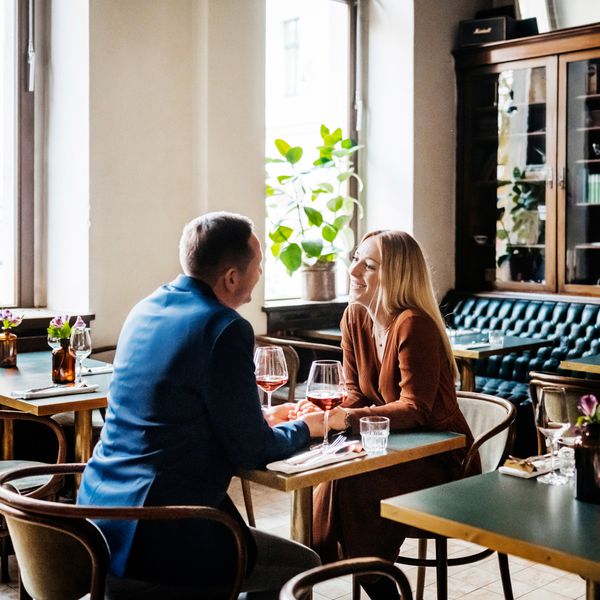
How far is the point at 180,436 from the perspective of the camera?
196 cm

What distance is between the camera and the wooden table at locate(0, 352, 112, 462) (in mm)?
3074

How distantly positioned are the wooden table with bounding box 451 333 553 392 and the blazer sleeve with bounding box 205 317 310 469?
8.36ft

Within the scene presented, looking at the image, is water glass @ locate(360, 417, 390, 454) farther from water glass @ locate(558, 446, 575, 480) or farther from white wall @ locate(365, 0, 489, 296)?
white wall @ locate(365, 0, 489, 296)

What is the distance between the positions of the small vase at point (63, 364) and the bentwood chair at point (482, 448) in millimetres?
1429

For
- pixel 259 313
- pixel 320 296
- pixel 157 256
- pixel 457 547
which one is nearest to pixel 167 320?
pixel 457 547

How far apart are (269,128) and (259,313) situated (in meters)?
1.29

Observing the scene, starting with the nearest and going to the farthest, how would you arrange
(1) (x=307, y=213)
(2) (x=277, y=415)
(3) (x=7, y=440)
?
(2) (x=277, y=415) < (3) (x=7, y=440) < (1) (x=307, y=213)

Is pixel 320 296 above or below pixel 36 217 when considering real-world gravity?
below

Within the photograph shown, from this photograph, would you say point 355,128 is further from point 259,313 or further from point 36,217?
point 36,217

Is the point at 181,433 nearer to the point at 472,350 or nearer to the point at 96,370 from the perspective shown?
the point at 96,370

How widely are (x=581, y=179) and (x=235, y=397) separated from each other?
4.31 metres

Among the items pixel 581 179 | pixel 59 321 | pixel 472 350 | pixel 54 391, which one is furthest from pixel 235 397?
pixel 581 179

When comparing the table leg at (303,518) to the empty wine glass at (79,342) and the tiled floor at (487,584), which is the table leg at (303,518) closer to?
the tiled floor at (487,584)

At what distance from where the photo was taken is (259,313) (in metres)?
5.42
